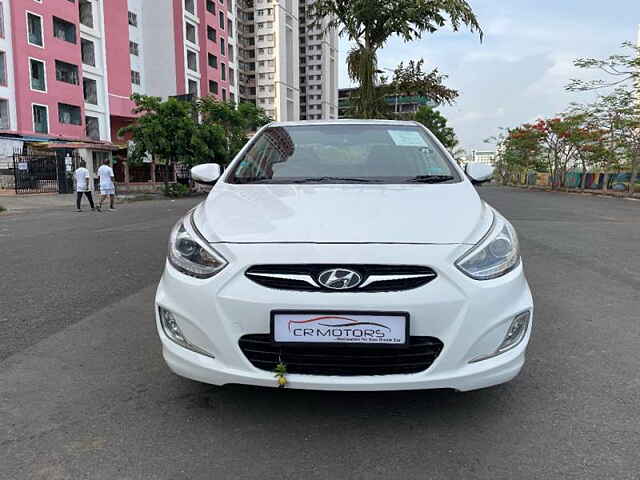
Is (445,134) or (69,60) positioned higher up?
(69,60)

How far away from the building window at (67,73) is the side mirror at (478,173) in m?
32.6

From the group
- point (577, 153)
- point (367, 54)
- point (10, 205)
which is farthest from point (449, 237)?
point (577, 153)

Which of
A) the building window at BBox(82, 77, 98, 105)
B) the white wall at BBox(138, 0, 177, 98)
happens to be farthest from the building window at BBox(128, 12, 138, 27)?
the building window at BBox(82, 77, 98, 105)

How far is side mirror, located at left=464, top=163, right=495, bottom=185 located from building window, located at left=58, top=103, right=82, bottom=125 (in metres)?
31.8

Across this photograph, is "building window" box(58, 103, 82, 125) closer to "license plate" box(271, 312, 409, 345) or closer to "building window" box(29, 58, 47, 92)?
"building window" box(29, 58, 47, 92)

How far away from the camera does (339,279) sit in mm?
2033

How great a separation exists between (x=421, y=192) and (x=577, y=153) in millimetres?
37831

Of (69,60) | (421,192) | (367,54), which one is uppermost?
(69,60)

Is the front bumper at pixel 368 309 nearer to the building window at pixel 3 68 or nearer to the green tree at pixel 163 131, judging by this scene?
the green tree at pixel 163 131

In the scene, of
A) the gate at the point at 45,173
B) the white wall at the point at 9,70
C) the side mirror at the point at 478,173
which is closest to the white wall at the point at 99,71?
the white wall at the point at 9,70

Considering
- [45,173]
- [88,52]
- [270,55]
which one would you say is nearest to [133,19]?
[88,52]

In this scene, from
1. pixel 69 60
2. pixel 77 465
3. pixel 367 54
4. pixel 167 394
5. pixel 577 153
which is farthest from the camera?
pixel 577 153

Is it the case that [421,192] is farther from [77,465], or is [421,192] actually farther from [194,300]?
[77,465]

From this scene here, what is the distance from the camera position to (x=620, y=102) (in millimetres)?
25109
